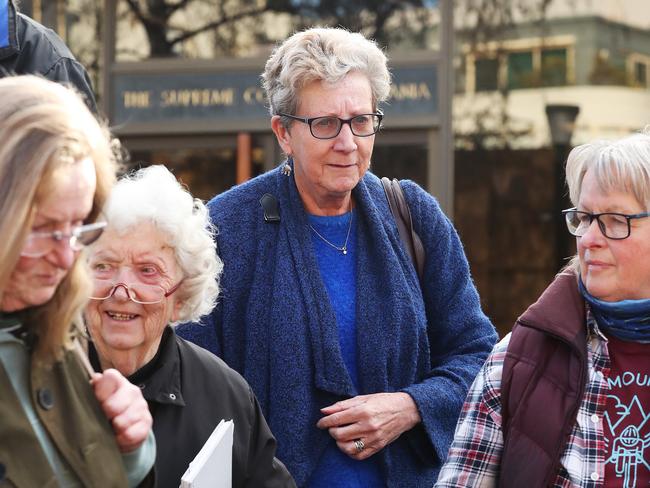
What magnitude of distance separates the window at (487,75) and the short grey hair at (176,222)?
4.75 m

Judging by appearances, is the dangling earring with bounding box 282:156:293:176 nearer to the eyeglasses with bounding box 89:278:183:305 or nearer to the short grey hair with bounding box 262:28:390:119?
the short grey hair with bounding box 262:28:390:119

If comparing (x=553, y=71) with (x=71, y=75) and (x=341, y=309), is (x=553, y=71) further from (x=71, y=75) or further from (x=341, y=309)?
(x=71, y=75)

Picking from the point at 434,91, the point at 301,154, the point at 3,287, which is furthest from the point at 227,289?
the point at 434,91

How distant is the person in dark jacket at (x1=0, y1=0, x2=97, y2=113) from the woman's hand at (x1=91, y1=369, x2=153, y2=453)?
1194mm

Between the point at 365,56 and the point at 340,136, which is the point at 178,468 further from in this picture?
the point at 365,56

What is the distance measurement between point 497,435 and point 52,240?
1506mm

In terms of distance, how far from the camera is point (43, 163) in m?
1.84

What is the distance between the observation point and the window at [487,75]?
24.6 feet

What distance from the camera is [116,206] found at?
2.90 m

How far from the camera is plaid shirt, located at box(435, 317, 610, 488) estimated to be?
2842mm

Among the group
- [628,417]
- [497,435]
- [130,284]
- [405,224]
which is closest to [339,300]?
[405,224]

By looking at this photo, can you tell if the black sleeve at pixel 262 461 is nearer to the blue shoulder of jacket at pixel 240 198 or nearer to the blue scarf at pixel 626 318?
the blue shoulder of jacket at pixel 240 198

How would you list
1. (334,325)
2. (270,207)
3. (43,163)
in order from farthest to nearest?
(270,207) → (334,325) → (43,163)

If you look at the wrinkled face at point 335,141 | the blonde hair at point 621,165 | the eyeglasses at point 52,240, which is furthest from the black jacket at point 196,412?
the blonde hair at point 621,165
